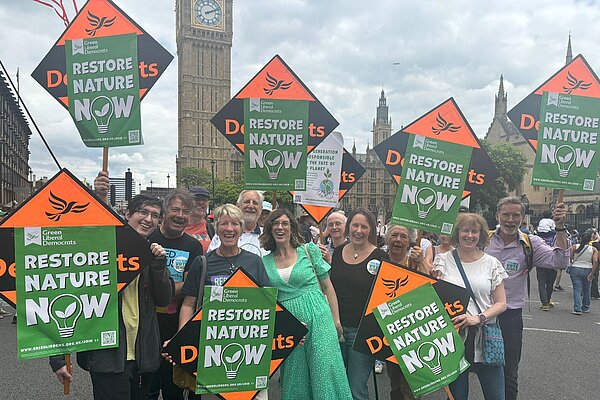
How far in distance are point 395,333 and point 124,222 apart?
2.22 metres

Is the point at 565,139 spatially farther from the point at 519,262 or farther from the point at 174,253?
the point at 174,253

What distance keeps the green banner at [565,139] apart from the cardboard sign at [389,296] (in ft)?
5.43

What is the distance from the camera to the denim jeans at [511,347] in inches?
160

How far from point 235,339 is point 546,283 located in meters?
9.21

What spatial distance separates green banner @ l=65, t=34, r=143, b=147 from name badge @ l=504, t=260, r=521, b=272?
348 centimetres

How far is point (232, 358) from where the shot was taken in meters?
3.46

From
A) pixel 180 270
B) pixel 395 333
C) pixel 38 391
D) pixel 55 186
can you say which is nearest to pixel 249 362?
pixel 180 270

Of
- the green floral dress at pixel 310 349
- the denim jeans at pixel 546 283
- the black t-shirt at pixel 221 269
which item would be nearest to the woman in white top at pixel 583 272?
the denim jeans at pixel 546 283

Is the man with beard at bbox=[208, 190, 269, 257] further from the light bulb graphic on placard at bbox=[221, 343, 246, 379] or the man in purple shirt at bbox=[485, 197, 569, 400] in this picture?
the man in purple shirt at bbox=[485, 197, 569, 400]

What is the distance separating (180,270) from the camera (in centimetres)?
381

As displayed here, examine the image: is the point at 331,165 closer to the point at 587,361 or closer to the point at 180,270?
the point at 180,270

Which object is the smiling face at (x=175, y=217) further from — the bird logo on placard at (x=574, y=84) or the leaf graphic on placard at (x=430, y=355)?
the bird logo on placard at (x=574, y=84)

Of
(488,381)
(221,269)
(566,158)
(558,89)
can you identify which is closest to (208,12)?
(558,89)

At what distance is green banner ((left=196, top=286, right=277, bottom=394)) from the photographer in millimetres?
3381
